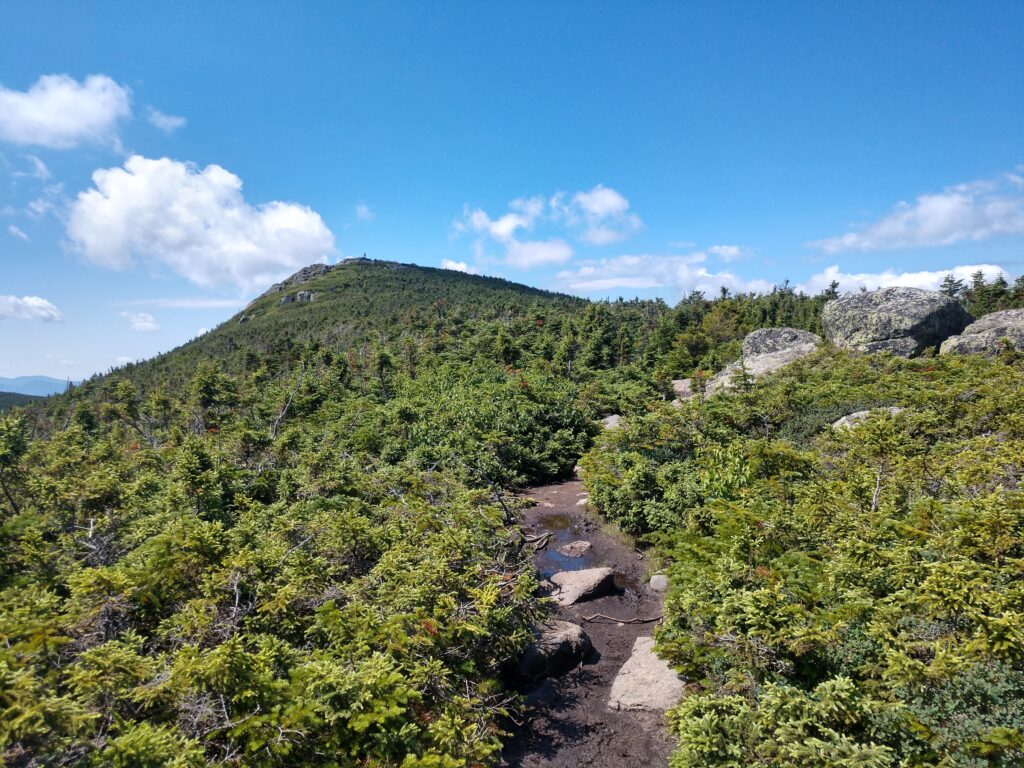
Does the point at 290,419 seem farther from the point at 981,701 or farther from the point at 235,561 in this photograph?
the point at 981,701

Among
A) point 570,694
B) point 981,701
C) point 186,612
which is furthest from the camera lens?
point 570,694

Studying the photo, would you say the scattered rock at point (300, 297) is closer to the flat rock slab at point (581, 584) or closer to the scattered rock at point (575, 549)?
the scattered rock at point (575, 549)

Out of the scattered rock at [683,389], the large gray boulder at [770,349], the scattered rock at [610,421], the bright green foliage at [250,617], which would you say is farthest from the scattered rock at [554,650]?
the large gray boulder at [770,349]

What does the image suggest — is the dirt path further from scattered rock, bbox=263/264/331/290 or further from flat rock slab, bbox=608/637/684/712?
scattered rock, bbox=263/264/331/290

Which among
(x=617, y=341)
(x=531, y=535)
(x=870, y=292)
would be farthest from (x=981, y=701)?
(x=617, y=341)

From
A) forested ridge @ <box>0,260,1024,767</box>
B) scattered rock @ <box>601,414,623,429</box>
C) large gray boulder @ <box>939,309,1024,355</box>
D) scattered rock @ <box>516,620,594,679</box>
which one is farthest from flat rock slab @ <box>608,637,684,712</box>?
large gray boulder @ <box>939,309,1024,355</box>

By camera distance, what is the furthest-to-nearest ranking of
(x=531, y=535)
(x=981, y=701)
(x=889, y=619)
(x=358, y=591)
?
(x=531, y=535)
(x=358, y=591)
(x=889, y=619)
(x=981, y=701)
